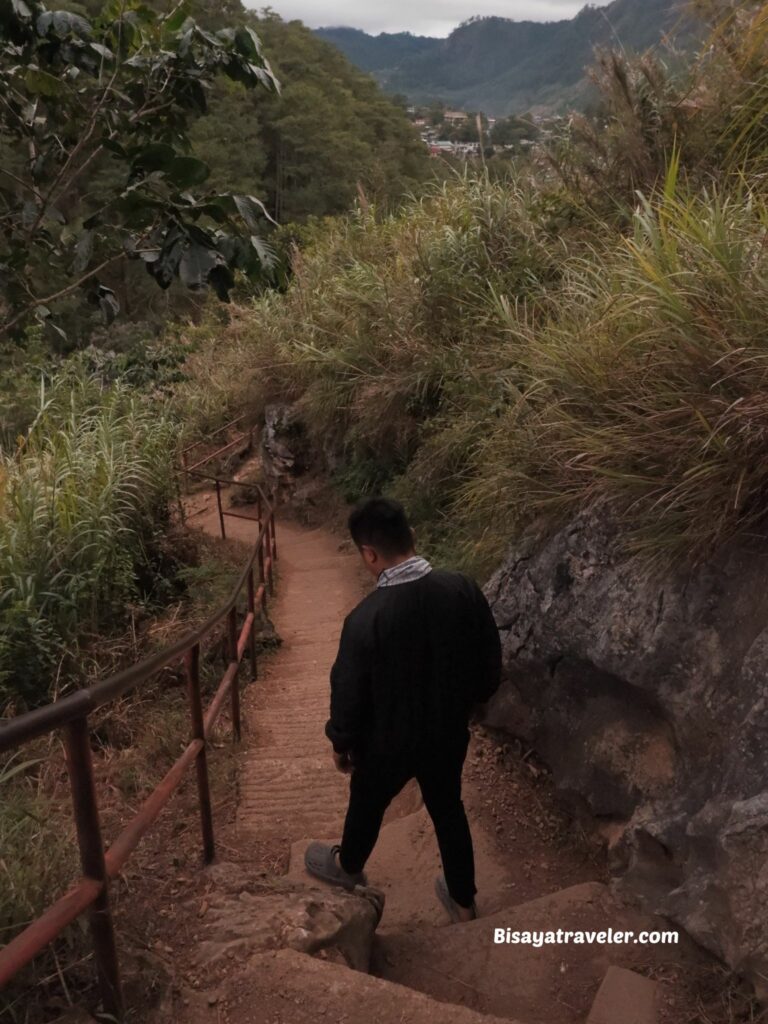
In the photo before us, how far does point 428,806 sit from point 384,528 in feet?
3.41

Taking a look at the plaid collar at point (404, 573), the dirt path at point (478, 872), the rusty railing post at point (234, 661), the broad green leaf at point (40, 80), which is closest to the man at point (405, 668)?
the plaid collar at point (404, 573)

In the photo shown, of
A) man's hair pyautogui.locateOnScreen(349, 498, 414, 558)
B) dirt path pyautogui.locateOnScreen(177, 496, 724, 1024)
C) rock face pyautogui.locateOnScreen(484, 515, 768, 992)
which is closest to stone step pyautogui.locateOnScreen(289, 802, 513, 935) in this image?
dirt path pyautogui.locateOnScreen(177, 496, 724, 1024)

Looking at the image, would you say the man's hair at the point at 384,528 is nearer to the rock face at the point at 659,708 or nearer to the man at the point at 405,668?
the man at the point at 405,668

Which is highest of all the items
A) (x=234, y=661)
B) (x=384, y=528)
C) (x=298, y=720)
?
(x=384, y=528)

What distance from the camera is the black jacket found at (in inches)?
104

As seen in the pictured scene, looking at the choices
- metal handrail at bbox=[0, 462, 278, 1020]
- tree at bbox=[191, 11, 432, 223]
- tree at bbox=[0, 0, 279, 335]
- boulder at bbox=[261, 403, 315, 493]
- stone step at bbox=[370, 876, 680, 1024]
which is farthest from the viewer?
tree at bbox=[191, 11, 432, 223]

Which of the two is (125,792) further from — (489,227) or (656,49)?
(656,49)

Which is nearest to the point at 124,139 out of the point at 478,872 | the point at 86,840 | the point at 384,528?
the point at 384,528

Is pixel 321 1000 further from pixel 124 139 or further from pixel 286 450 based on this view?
pixel 286 450

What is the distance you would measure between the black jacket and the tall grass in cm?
225

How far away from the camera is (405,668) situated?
2.67 metres

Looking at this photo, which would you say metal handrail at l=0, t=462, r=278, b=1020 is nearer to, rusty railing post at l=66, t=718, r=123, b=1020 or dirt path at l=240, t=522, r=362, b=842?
A: rusty railing post at l=66, t=718, r=123, b=1020

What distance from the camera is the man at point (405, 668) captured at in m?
2.65

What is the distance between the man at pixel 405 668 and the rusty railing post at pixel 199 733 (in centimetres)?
44
